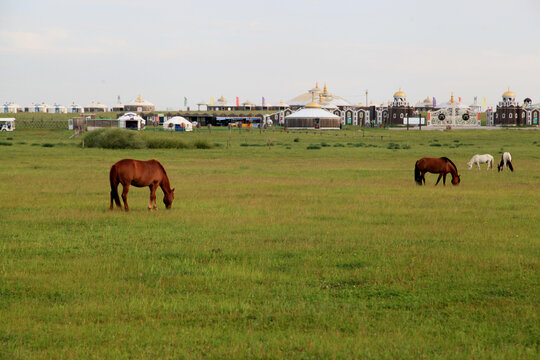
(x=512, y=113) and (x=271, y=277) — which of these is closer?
(x=271, y=277)

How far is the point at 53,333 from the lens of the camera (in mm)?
7852

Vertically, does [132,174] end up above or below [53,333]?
above

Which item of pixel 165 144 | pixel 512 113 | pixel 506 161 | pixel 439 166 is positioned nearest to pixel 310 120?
pixel 512 113

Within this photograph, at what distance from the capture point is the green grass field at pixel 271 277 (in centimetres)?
760

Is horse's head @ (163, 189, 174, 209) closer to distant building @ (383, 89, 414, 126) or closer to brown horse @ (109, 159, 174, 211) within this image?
brown horse @ (109, 159, 174, 211)

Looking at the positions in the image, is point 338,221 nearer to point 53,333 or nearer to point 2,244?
point 2,244

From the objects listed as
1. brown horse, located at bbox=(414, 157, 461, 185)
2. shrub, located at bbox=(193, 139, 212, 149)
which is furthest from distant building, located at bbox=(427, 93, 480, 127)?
brown horse, located at bbox=(414, 157, 461, 185)

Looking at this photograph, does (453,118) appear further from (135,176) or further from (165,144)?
(135,176)

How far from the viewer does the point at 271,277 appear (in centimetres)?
1049

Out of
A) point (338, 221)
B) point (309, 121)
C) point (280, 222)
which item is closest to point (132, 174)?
point (280, 222)

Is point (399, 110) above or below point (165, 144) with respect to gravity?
above

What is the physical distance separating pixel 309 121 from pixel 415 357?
118 meters

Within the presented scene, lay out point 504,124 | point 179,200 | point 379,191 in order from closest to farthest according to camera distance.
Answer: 1. point 179,200
2. point 379,191
3. point 504,124

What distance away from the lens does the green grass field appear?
760 centimetres
